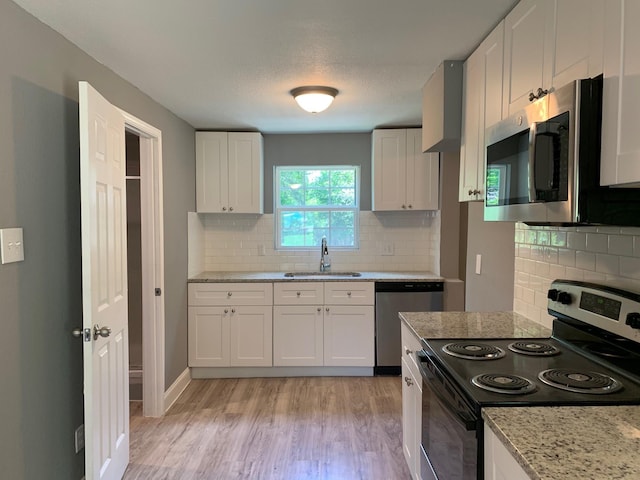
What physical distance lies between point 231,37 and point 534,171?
1.47m

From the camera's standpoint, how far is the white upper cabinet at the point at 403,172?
407cm

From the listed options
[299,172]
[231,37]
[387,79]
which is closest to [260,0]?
[231,37]

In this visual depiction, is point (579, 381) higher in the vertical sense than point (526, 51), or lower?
lower

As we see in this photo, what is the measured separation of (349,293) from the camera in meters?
3.86

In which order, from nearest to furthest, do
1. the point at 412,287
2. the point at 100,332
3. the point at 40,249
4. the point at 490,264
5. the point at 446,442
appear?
1. the point at 446,442
2. the point at 40,249
3. the point at 100,332
4. the point at 490,264
5. the point at 412,287

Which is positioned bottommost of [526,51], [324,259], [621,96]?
[324,259]

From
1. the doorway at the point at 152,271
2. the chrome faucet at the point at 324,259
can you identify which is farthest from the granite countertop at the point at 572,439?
the chrome faucet at the point at 324,259

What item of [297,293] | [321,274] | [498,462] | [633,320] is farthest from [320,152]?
[498,462]

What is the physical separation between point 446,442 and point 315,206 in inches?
128

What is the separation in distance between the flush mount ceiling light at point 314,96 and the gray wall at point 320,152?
4.87ft

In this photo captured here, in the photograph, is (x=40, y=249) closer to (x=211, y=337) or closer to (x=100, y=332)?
(x=100, y=332)

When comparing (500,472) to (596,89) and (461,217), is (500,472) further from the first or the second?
(461,217)

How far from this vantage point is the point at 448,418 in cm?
143

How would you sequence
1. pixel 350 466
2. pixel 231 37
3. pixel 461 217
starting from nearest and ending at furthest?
pixel 231 37 → pixel 350 466 → pixel 461 217
